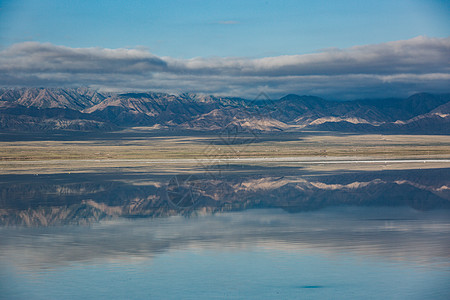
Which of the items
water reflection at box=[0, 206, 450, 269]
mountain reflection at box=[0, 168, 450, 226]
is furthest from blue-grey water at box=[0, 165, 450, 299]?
mountain reflection at box=[0, 168, 450, 226]

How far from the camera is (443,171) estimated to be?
6419cm

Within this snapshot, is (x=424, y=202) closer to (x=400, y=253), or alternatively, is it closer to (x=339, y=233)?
(x=339, y=233)

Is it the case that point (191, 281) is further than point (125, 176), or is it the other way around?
point (125, 176)

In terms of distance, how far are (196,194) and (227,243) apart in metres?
19.2

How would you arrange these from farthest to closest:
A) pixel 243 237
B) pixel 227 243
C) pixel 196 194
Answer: pixel 196 194
pixel 243 237
pixel 227 243

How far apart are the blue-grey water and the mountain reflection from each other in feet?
0.56

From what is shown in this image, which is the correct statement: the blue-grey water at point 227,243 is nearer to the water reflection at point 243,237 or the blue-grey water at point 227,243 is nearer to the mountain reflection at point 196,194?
the water reflection at point 243,237

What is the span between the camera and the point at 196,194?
4362cm

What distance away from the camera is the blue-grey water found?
17734 mm

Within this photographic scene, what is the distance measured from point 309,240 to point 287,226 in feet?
12.3

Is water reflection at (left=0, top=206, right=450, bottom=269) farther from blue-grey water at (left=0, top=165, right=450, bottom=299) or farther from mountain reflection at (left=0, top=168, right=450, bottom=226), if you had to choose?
mountain reflection at (left=0, top=168, right=450, bottom=226)

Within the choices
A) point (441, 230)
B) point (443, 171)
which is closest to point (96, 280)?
point (441, 230)

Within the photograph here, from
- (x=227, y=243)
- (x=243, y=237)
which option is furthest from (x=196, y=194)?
(x=227, y=243)

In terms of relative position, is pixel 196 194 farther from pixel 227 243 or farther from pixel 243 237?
pixel 227 243
